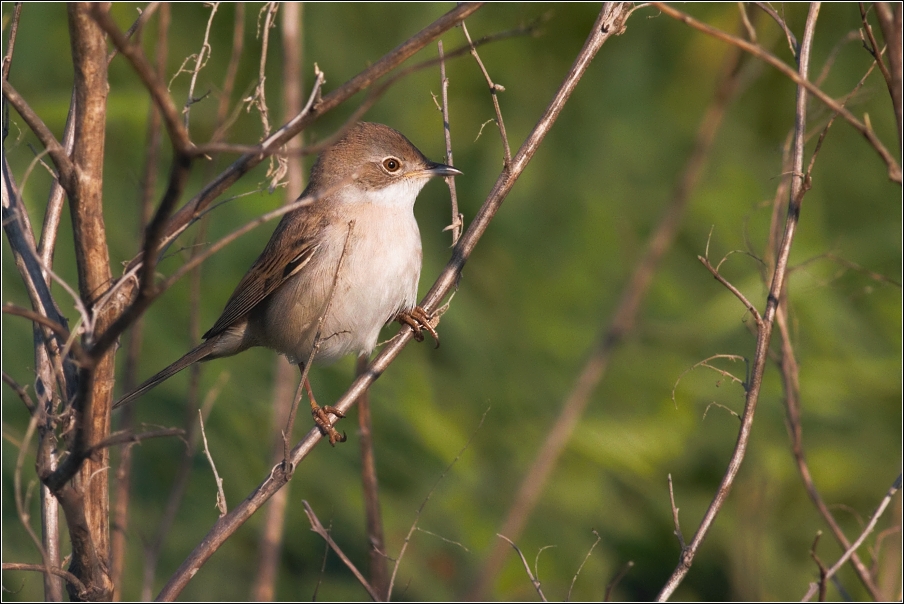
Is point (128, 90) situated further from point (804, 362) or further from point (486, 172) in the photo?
point (804, 362)

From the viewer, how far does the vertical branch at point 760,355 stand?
88.7 inches

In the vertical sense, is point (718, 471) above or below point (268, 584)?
below

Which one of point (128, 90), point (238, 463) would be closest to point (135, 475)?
point (238, 463)

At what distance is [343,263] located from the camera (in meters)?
3.65

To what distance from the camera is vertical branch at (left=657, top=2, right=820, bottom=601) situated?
225 cm

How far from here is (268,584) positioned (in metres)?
3.31

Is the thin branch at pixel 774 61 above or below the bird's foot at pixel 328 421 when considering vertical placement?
above

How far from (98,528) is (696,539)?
4.71 ft

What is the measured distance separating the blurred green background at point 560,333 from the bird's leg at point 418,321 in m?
1.34

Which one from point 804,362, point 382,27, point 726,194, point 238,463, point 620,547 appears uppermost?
point 382,27

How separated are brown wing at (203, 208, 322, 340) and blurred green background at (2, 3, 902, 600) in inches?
39.3

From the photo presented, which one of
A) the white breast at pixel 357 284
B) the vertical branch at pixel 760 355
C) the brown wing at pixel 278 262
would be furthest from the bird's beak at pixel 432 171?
the vertical branch at pixel 760 355

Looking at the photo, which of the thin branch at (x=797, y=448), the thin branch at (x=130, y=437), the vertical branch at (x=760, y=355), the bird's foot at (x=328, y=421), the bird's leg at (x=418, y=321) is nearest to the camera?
the thin branch at (x=130, y=437)

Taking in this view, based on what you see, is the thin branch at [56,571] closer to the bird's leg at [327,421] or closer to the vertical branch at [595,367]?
the bird's leg at [327,421]
